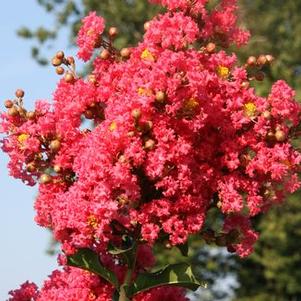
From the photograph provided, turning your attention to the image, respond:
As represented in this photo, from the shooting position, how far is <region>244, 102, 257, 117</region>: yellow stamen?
3.63 meters

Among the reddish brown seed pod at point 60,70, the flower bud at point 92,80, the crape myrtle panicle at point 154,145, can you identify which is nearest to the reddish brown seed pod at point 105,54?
the crape myrtle panicle at point 154,145

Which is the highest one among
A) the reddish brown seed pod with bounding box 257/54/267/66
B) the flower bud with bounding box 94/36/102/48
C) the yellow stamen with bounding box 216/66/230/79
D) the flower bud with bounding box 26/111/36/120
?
the flower bud with bounding box 94/36/102/48

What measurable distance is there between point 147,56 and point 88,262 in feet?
3.21

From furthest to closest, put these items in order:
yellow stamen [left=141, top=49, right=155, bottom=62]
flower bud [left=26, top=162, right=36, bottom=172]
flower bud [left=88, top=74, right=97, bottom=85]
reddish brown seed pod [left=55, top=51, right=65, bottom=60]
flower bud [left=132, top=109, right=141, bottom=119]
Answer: reddish brown seed pod [left=55, top=51, right=65, bottom=60]
flower bud [left=88, top=74, right=97, bottom=85]
flower bud [left=26, top=162, right=36, bottom=172]
yellow stamen [left=141, top=49, right=155, bottom=62]
flower bud [left=132, top=109, right=141, bottom=119]

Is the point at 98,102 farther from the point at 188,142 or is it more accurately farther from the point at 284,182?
the point at 284,182

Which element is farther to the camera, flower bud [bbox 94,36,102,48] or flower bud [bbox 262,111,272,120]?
flower bud [bbox 94,36,102,48]

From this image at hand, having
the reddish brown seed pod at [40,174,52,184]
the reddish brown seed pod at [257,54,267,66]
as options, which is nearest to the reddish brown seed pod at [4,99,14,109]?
the reddish brown seed pod at [40,174,52,184]

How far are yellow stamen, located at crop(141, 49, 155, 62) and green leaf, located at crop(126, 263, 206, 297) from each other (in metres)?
0.95

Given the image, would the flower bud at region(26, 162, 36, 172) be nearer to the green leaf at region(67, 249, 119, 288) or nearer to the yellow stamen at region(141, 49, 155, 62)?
the green leaf at region(67, 249, 119, 288)

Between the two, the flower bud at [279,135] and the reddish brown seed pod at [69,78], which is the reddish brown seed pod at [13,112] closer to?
the reddish brown seed pod at [69,78]

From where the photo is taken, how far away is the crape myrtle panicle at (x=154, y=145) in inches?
134

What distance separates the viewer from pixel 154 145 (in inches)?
134

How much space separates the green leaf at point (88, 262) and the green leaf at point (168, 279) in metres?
0.14

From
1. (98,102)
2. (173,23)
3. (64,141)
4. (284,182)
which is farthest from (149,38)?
(284,182)
